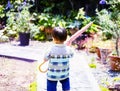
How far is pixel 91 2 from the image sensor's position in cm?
1168

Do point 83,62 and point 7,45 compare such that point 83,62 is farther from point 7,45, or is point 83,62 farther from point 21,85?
point 7,45

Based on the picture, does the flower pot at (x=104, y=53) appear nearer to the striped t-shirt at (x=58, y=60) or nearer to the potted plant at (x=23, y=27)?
the potted plant at (x=23, y=27)

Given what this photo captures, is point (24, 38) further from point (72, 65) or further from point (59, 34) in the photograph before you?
point (59, 34)

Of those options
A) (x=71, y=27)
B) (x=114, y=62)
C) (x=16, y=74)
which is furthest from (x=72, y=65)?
(x=71, y=27)

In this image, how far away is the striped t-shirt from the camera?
4.92 m

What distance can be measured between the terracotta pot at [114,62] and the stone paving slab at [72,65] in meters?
0.51

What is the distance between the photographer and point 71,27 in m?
10.2

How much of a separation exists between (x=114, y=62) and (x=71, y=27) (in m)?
3.16

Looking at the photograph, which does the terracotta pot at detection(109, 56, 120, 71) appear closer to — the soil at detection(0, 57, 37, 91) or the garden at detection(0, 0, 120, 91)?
the garden at detection(0, 0, 120, 91)

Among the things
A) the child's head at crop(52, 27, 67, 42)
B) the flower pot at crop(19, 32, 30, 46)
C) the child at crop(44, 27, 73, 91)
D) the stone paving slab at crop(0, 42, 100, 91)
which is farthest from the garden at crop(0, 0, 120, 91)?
the child's head at crop(52, 27, 67, 42)

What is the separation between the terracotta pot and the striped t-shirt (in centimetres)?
243

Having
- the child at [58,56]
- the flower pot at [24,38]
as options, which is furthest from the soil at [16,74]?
the flower pot at [24,38]

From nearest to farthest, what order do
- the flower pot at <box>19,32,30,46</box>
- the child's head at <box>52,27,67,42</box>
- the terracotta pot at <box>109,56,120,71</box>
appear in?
1. the child's head at <box>52,27,67,42</box>
2. the terracotta pot at <box>109,56,120,71</box>
3. the flower pot at <box>19,32,30,46</box>

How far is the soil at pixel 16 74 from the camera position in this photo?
20.9 ft
